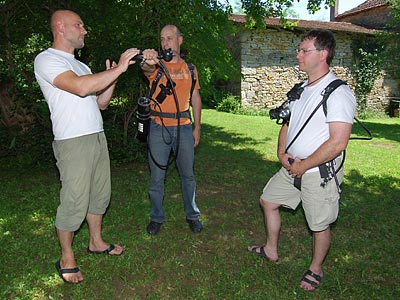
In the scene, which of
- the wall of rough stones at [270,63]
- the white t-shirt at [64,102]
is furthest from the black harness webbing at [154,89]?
the wall of rough stones at [270,63]

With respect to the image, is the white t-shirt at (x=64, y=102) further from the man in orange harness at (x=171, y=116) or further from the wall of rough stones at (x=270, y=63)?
the wall of rough stones at (x=270, y=63)

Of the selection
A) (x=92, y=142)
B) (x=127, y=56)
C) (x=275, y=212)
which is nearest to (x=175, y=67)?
(x=127, y=56)

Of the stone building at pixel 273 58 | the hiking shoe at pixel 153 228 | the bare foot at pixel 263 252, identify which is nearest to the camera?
the bare foot at pixel 263 252

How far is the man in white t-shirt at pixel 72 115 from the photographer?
2.65 meters

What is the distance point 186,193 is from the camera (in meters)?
3.95

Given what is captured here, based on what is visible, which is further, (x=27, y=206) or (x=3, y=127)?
(x=3, y=127)

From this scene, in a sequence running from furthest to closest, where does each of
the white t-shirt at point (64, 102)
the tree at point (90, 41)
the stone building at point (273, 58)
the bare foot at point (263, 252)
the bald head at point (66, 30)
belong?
1. the stone building at point (273, 58)
2. the tree at point (90, 41)
3. the bare foot at point (263, 252)
4. the bald head at point (66, 30)
5. the white t-shirt at point (64, 102)

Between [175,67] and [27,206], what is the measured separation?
2.79 meters

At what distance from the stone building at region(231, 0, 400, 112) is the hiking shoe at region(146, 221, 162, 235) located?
12825 mm

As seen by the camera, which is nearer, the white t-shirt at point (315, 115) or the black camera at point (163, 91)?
the white t-shirt at point (315, 115)

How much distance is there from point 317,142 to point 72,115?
1.90 metres

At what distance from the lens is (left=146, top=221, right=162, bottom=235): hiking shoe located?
398 centimetres

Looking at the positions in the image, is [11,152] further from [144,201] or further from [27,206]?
[144,201]

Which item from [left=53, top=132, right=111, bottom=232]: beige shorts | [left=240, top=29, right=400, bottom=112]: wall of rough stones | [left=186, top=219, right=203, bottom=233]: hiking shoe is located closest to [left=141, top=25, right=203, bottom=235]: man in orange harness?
[left=186, top=219, right=203, bottom=233]: hiking shoe
